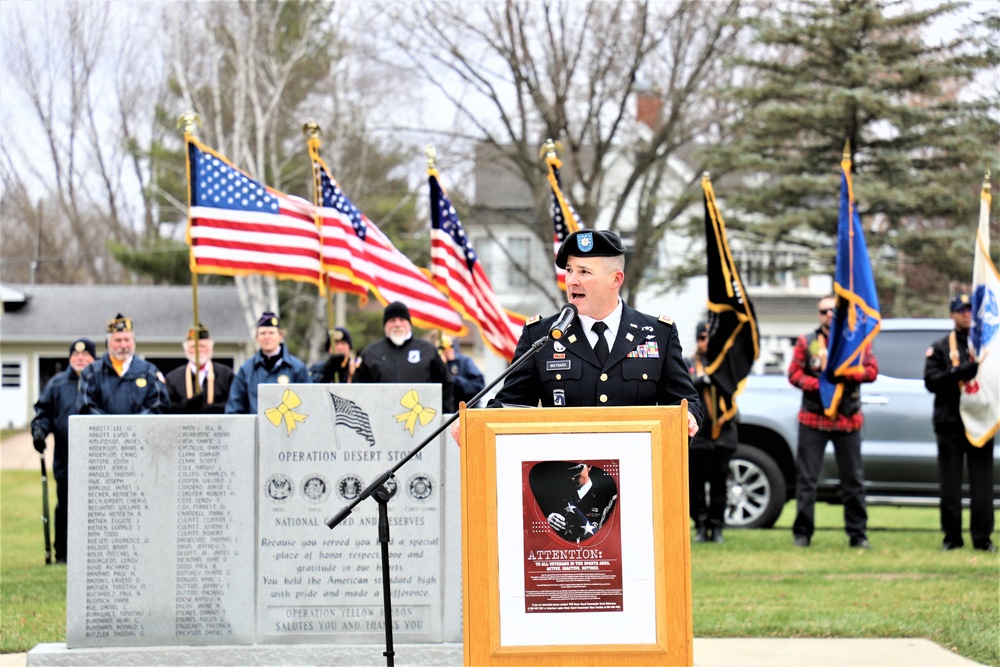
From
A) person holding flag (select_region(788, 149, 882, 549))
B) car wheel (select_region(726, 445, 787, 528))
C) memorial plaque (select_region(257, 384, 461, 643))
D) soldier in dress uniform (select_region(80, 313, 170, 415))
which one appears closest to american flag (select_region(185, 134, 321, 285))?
soldier in dress uniform (select_region(80, 313, 170, 415))

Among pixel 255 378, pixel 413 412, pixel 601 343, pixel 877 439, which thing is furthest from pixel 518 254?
pixel 601 343

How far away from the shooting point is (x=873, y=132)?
23.9 meters

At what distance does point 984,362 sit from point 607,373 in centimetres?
590

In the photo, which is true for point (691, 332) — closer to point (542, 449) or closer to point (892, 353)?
point (892, 353)

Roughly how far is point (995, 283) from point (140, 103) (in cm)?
2948

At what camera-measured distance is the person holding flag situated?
9.80 meters

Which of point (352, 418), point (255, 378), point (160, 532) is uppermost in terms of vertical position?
point (255, 378)

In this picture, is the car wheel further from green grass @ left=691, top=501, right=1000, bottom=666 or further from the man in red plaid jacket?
the man in red plaid jacket

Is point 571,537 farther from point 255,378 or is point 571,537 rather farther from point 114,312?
point 114,312

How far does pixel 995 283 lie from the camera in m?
9.50

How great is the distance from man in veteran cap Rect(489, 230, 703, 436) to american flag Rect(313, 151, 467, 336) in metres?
5.65

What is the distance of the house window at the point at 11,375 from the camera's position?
3825 centimetres

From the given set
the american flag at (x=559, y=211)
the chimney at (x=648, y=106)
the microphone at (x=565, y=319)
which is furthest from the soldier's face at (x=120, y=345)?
the chimney at (x=648, y=106)

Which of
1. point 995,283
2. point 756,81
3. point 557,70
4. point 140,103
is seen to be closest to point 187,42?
point 140,103
